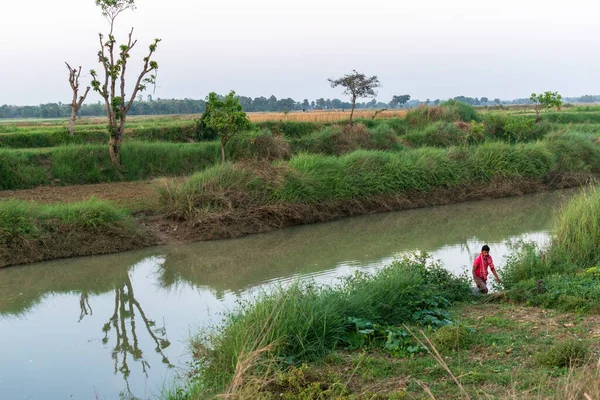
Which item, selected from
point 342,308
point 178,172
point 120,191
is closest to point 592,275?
point 342,308

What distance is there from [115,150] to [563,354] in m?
14.7

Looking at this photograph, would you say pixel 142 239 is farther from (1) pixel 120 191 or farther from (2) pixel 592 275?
(2) pixel 592 275

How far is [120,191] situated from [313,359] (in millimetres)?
10980

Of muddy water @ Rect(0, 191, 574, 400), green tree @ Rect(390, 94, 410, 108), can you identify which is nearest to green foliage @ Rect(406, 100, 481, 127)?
muddy water @ Rect(0, 191, 574, 400)

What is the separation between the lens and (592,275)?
776cm

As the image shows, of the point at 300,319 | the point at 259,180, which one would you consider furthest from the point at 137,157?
the point at 300,319

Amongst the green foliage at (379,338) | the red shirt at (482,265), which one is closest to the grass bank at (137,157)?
the red shirt at (482,265)

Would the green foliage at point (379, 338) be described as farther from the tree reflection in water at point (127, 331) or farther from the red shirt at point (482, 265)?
the red shirt at point (482, 265)

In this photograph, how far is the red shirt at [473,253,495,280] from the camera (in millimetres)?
8367

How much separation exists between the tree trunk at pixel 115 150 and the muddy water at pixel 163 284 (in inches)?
227

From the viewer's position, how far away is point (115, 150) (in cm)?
1770

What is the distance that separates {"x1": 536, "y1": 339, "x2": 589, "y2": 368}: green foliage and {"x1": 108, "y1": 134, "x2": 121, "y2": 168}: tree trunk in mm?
14291

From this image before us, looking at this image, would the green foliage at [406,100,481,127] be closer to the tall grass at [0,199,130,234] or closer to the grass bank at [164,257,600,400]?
the tall grass at [0,199,130,234]

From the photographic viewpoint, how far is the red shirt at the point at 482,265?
837 centimetres
